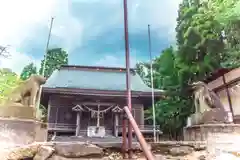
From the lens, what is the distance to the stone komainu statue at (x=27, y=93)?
10.5ft

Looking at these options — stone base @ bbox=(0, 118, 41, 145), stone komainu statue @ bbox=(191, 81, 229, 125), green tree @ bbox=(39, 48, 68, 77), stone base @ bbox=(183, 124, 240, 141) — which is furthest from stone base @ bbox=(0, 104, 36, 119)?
green tree @ bbox=(39, 48, 68, 77)

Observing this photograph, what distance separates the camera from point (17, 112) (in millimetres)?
2752

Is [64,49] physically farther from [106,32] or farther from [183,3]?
[183,3]

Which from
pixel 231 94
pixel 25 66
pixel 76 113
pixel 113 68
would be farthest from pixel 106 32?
pixel 231 94

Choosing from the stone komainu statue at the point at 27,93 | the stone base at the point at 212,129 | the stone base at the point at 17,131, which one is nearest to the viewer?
the stone base at the point at 17,131

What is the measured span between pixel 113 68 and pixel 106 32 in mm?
17054

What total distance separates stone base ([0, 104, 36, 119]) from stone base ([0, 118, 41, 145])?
132mm

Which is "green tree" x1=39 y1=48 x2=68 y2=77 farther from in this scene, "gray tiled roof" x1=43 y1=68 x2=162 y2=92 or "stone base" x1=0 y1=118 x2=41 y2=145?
"stone base" x1=0 y1=118 x2=41 y2=145

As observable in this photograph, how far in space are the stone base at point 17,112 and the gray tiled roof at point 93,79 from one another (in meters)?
10.7

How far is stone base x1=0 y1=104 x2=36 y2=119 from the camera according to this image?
8.71 feet

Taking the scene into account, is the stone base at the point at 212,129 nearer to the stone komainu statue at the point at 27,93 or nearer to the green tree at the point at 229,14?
the stone komainu statue at the point at 27,93

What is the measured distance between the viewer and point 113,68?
55.7 ft

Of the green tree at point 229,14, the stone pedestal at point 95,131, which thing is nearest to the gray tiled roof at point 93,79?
the stone pedestal at point 95,131

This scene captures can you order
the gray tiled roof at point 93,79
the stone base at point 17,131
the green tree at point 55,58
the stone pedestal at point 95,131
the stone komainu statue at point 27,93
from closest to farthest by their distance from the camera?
the stone base at point 17,131, the stone komainu statue at point 27,93, the stone pedestal at point 95,131, the gray tiled roof at point 93,79, the green tree at point 55,58
